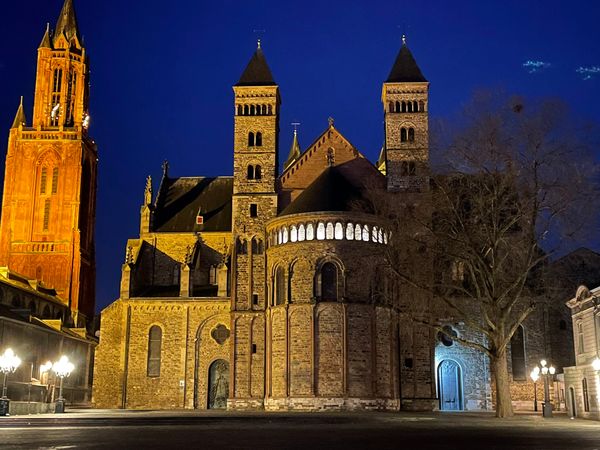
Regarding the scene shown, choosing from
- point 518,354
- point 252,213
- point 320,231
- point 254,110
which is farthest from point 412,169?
point 518,354

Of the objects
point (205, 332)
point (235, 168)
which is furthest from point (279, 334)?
point (235, 168)

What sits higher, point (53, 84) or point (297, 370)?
point (53, 84)

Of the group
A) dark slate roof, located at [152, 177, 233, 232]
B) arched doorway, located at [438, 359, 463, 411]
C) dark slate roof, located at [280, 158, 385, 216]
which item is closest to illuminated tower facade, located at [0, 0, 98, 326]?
dark slate roof, located at [152, 177, 233, 232]

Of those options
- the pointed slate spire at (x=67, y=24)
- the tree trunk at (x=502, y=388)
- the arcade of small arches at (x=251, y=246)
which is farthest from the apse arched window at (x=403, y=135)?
the pointed slate spire at (x=67, y=24)

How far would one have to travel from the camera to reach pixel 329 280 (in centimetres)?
5409

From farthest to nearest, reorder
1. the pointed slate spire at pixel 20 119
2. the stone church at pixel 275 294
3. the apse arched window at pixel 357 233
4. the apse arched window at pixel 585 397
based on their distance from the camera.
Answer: the pointed slate spire at pixel 20 119
the apse arched window at pixel 357 233
the stone church at pixel 275 294
the apse arched window at pixel 585 397

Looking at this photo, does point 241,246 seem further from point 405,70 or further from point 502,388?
point 502,388

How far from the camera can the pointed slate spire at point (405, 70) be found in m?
61.8

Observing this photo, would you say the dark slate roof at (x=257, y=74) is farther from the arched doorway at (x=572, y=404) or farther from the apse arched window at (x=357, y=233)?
the arched doorway at (x=572, y=404)

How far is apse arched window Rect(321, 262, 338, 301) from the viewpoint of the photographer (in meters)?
53.8

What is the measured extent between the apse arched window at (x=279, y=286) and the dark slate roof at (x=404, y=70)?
18.0 meters

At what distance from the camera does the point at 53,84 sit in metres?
93.8

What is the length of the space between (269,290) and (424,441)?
3724 centimetres

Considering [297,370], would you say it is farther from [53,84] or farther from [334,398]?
[53,84]
